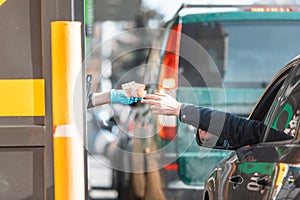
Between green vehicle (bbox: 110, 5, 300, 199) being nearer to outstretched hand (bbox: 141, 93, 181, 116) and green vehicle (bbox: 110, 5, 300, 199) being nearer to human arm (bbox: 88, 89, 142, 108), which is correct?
human arm (bbox: 88, 89, 142, 108)

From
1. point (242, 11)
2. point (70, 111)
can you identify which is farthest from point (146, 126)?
point (70, 111)

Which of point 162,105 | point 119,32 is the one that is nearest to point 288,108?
point 162,105

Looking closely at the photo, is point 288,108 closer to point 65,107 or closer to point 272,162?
point 272,162

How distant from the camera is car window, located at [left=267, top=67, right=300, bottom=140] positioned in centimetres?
423

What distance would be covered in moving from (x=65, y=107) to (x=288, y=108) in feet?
4.73

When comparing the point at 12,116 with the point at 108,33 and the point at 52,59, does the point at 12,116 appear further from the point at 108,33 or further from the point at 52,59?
the point at 108,33

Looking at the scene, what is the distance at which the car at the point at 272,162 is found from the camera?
3.73 m

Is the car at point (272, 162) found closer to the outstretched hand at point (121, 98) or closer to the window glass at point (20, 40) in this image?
the outstretched hand at point (121, 98)

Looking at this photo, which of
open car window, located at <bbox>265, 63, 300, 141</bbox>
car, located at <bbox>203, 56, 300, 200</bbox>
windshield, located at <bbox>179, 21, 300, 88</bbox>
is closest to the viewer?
car, located at <bbox>203, 56, 300, 200</bbox>

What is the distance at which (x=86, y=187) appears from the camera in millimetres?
5301

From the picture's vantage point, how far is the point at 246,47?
932 centimetres

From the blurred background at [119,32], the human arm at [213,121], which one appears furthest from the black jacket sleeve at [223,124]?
the blurred background at [119,32]

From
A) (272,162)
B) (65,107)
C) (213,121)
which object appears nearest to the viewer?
(272,162)

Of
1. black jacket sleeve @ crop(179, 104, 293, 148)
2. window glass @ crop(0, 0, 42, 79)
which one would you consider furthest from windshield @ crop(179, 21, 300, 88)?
black jacket sleeve @ crop(179, 104, 293, 148)
